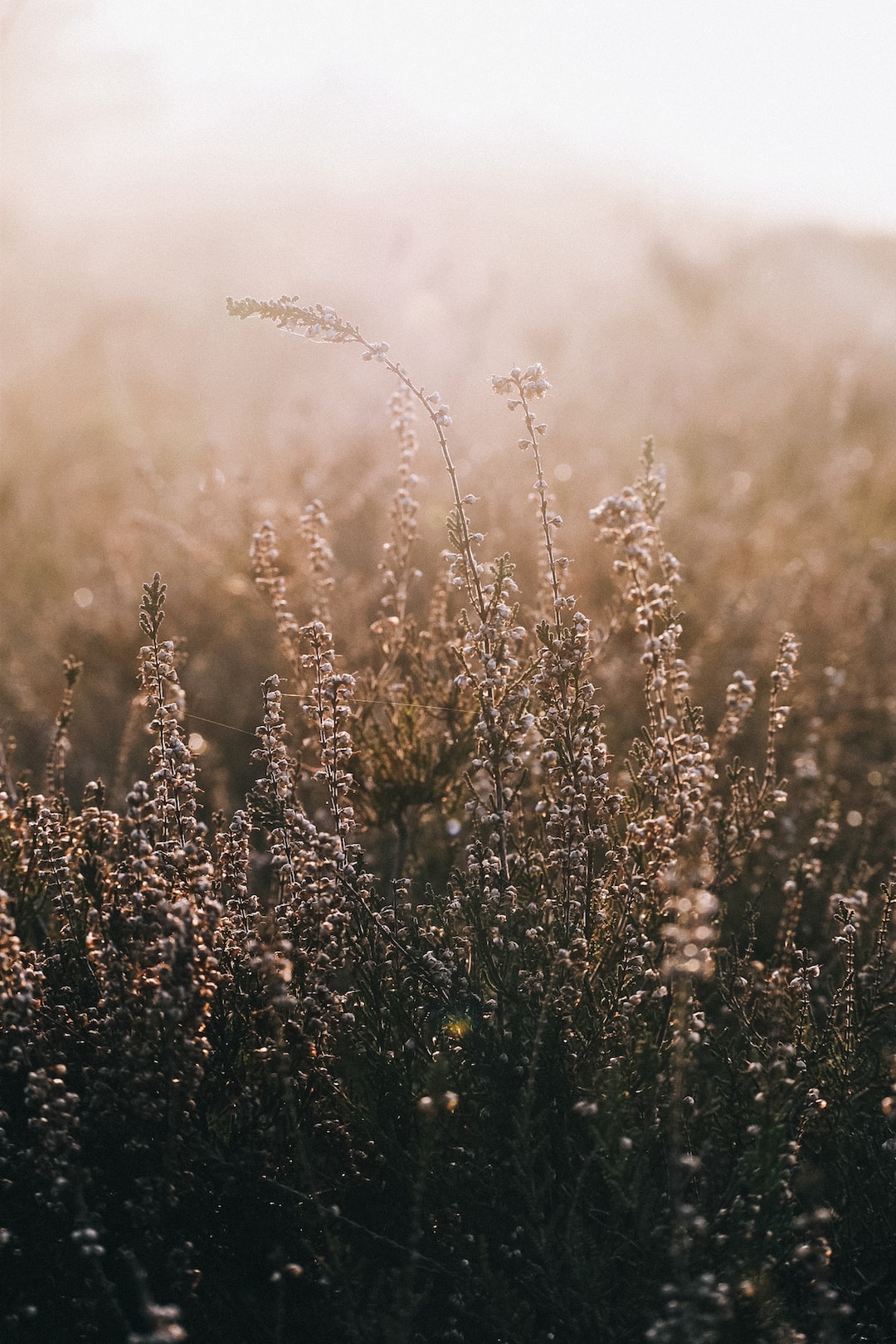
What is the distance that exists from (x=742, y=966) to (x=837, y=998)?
9.5 inches

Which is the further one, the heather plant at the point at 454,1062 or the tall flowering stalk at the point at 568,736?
the tall flowering stalk at the point at 568,736

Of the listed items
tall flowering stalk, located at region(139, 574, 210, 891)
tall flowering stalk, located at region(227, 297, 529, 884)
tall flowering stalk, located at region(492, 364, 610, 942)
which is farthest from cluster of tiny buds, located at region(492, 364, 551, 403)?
tall flowering stalk, located at region(139, 574, 210, 891)

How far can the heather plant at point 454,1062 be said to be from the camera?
71.5 inches

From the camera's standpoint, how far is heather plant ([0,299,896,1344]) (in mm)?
1815

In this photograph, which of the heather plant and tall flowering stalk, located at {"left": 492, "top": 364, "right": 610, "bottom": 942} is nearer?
the heather plant

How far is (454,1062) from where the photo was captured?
2.14m

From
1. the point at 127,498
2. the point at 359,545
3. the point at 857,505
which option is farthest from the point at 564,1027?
the point at 127,498

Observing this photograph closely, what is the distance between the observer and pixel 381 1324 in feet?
5.74

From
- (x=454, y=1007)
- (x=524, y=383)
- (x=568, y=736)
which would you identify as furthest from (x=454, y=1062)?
(x=524, y=383)

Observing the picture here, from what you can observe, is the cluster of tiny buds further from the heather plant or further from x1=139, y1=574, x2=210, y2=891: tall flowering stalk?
x1=139, y1=574, x2=210, y2=891: tall flowering stalk

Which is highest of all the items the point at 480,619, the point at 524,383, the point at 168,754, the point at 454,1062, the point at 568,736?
the point at 524,383

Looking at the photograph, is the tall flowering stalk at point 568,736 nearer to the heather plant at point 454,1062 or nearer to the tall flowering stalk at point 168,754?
the heather plant at point 454,1062

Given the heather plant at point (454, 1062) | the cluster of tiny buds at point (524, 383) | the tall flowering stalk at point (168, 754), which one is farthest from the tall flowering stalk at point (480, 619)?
the tall flowering stalk at point (168, 754)

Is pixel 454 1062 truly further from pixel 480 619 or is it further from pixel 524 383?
pixel 524 383
